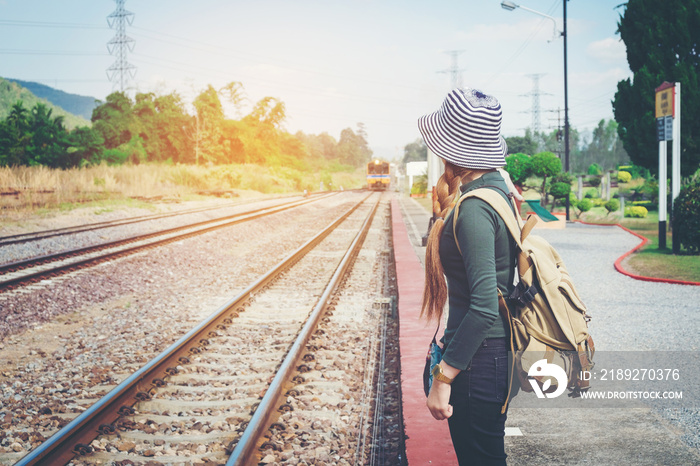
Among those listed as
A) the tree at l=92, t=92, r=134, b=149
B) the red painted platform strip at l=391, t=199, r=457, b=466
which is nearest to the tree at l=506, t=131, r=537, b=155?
the tree at l=92, t=92, r=134, b=149

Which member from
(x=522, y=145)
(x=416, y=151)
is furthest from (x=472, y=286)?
(x=416, y=151)

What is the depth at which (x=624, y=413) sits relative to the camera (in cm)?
401

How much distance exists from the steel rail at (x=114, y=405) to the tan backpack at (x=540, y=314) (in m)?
2.86

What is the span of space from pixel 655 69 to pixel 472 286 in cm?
1814

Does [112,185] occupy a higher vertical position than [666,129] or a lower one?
lower

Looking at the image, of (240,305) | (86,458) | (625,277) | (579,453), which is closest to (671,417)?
(579,453)

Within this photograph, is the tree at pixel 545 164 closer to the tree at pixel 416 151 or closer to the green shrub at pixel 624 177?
the green shrub at pixel 624 177

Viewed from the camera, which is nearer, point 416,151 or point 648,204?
point 648,204

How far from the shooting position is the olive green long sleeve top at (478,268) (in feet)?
5.69

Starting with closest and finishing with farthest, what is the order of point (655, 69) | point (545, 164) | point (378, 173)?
point (655, 69)
point (545, 164)
point (378, 173)

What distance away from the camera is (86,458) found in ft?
11.5

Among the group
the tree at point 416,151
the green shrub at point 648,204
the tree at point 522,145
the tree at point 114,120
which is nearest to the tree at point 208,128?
the tree at point 114,120

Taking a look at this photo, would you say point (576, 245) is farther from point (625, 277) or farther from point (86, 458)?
point (86, 458)

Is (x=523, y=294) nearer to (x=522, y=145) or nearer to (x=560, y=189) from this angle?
(x=560, y=189)
